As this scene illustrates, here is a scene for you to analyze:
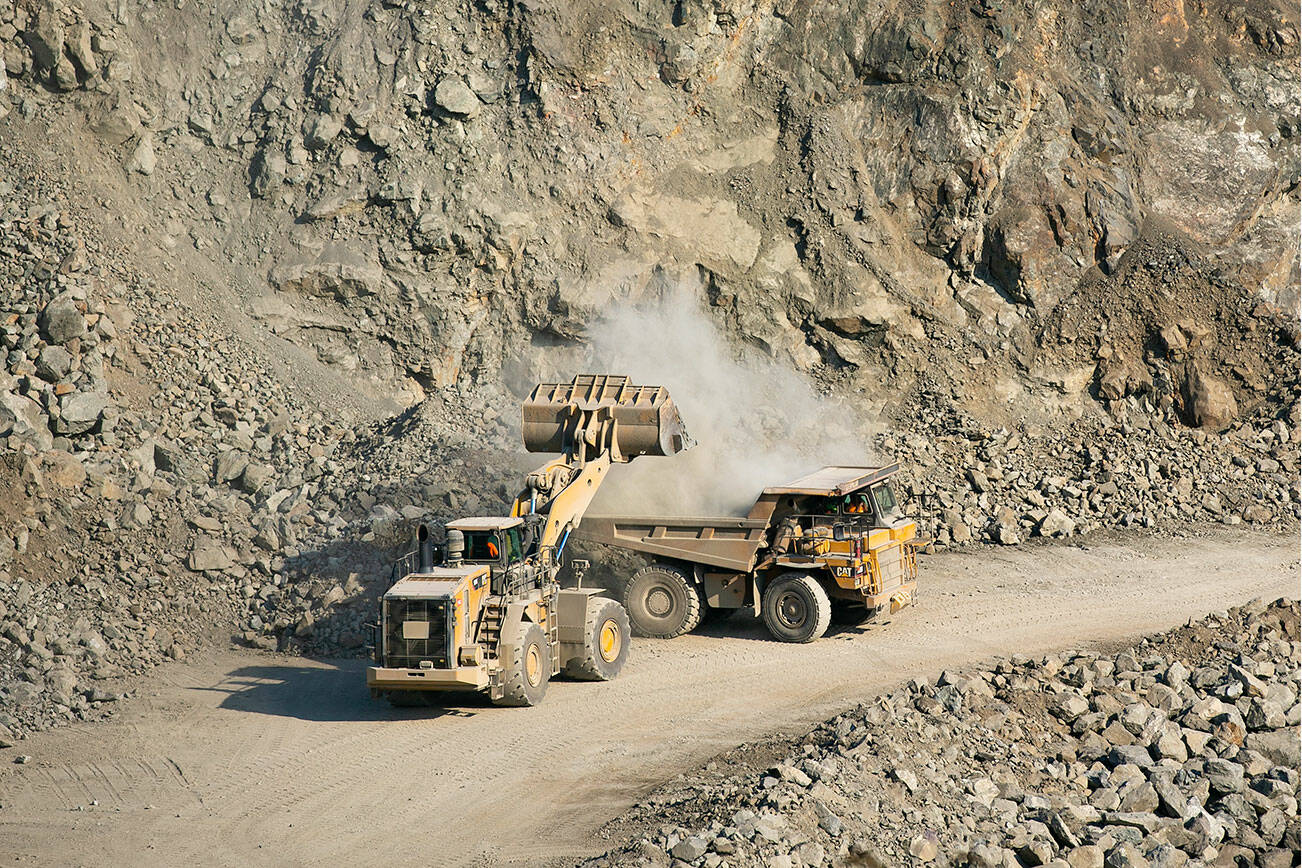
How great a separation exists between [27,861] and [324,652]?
634cm

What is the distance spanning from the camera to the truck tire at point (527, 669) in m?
14.0

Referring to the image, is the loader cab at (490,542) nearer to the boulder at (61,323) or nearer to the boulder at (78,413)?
the boulder at (78,413)

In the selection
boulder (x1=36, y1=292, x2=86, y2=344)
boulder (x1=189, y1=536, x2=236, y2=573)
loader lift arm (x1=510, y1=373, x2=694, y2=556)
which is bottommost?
boulder (x1=189, y1=536, x2=236, y2=573)

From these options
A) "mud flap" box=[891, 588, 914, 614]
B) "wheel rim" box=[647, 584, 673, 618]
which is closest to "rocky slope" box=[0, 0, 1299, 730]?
"mud flap" box=[891, 588, 914, 614]

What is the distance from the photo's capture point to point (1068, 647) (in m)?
16.7

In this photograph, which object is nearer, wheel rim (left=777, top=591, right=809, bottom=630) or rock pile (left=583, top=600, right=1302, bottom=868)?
rock pile (left=583, top=600, right=1302, bottom=868)

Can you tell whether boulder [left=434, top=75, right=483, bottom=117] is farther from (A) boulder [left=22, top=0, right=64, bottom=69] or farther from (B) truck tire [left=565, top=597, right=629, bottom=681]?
(B) truck tire [left=565, top=597, right=629, bottom=681]

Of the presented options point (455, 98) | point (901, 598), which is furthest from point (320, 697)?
point (455, 98)

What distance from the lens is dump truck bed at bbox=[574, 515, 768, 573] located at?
17.2 m

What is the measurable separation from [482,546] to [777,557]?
14.4 ft

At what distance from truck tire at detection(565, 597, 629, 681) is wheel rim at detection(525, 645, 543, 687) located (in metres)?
0.77

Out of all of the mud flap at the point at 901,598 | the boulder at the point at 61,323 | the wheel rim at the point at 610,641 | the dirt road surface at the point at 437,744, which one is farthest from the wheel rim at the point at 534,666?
the boulder at the point at 61,323

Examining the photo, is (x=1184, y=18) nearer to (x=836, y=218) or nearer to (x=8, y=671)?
(x=836, y=218)

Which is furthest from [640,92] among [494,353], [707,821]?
[707,821]
